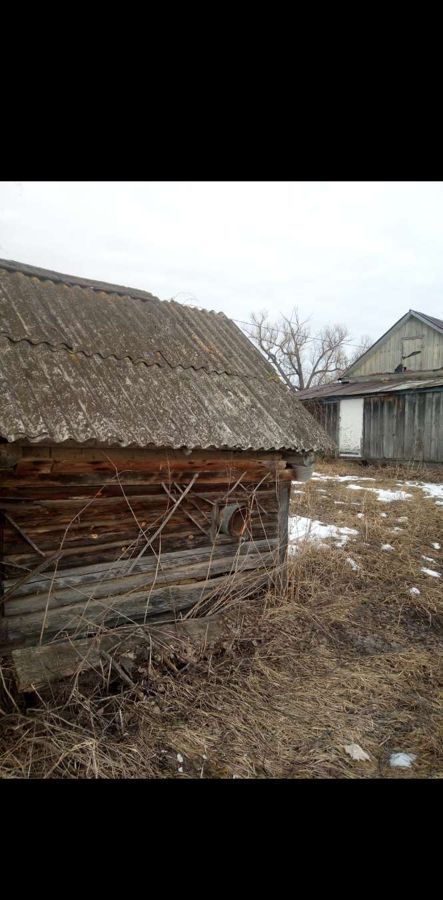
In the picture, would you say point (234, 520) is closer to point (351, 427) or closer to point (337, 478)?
point (337, 478)

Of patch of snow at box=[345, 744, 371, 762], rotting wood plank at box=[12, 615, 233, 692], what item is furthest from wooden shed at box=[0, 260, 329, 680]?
patch of snow at box=[345, 744, 371, 762]

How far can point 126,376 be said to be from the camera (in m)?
4.19

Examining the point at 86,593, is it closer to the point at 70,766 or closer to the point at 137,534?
the point at 137,534

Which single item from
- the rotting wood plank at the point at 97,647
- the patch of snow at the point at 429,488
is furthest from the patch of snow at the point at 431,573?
the patch of snow at the point at 429,488

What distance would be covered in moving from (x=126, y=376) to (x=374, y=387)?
16567mm

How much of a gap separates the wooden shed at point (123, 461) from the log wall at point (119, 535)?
12mm

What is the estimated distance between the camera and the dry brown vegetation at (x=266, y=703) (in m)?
2.93

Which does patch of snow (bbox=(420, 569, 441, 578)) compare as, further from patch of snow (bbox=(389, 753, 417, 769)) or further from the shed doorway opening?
the shed doorway opening

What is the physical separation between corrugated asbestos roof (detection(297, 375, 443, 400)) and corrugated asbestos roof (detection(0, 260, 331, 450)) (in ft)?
40.8

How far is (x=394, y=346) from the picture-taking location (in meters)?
21.2

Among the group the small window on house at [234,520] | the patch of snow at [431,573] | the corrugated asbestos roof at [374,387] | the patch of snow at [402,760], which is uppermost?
the corrugated asbestos roof at [374,387]

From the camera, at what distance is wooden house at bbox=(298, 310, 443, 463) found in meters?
16.0

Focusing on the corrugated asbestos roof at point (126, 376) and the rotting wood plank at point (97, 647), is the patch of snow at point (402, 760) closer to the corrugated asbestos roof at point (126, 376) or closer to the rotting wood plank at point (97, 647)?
the rotting wood plank at point (97, 647)

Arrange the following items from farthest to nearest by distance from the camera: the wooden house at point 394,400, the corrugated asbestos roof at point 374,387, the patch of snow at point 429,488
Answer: the corrugated asbestos roof at point 374,387 < the wooden house at point 394,400 < the patch of snow at point 429,488
